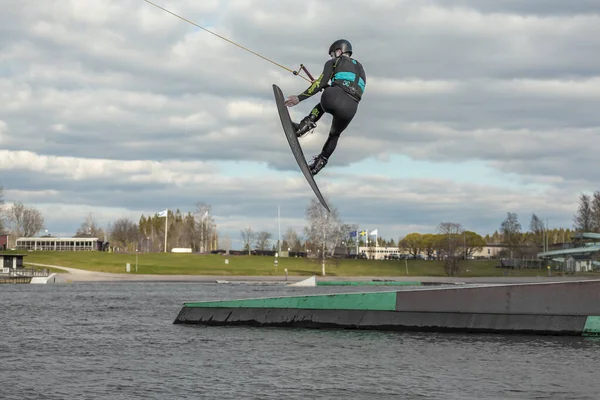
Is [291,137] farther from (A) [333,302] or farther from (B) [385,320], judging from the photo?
(A) [333,302]

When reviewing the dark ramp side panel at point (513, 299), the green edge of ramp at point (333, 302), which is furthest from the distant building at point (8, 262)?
the dark ramp side panel at point (513, 299)

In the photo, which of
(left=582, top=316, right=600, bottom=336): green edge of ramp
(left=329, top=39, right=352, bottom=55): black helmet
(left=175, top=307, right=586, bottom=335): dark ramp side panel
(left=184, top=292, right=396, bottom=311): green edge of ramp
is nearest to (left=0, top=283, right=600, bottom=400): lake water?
(left=175, top=307, right=586, bottom=335): dark ramp side panel

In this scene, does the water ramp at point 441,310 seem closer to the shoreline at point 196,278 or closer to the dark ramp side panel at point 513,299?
the dark ramp side panel at point 513,299

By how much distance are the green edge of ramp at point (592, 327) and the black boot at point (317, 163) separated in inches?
893

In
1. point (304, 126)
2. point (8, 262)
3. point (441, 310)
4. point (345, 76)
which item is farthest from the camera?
point (8, 262)

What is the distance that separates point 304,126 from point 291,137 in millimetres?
421

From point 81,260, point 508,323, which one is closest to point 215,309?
point 508,323

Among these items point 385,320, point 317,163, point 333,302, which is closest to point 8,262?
point 333,302

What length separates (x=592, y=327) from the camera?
36375 mm

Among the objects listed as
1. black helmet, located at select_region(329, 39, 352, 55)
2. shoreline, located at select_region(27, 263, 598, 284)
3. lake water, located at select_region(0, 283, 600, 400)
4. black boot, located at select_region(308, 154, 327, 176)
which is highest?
black helmet, located at select_region(329, 39, 352, 55)

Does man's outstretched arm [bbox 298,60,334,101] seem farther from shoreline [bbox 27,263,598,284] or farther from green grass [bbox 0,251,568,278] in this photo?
green grass [bbox 0,251,568,278]

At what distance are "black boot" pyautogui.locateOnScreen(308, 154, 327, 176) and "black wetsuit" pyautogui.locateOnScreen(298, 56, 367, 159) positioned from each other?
5.55 ft

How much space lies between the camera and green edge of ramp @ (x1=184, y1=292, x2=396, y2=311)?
1617 inches

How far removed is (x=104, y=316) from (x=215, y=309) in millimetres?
14071
